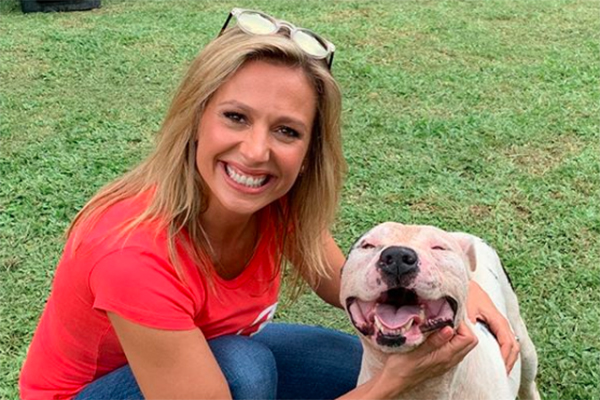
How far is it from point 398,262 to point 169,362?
0.76 m

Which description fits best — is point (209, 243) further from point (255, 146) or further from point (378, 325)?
point (378, 325)

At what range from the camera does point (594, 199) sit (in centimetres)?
481

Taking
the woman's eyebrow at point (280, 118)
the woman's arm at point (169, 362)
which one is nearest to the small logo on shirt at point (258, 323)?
the woman's arm at point (169, 362)

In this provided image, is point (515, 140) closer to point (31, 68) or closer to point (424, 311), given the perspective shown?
point (424, 311)

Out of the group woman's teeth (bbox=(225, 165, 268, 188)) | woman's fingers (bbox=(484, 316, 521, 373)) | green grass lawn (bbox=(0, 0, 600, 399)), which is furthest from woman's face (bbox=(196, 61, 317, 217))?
green grass lawn (bbox=(0, 0, 600, 399))

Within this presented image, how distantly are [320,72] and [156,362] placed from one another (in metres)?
0.97

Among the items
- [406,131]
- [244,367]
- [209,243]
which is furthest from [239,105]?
[406,131]

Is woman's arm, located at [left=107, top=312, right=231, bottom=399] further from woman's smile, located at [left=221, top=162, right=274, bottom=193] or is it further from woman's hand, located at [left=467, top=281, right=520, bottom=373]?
woman's hand, located at [left=467, top=281, right=520, bottom=373]

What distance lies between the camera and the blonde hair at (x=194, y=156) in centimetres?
225

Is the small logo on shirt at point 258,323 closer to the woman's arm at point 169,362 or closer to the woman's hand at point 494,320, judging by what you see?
the woman's arm at point 169,362

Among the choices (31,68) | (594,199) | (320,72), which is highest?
(320,72)

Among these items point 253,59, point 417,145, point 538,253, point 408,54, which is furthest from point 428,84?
point 253,59

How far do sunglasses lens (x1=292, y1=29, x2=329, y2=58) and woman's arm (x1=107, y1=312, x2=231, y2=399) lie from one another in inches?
35.1

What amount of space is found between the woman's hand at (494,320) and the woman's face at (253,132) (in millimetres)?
773
